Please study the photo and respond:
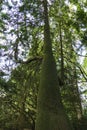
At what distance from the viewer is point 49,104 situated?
703 centimetres

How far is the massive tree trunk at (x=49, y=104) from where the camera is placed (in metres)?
6.59

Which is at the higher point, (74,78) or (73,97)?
(74,78)

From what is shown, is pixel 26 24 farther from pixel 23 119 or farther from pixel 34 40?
pixel 23 119

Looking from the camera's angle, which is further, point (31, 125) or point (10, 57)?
point (10, 57)

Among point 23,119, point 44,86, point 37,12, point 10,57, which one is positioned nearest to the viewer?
point 44,86

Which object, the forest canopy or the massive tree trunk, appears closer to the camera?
the massive tree trunk

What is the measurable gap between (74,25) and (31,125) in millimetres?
5009

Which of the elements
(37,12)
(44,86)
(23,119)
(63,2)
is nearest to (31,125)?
(23,119)

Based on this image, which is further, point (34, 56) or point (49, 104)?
point (34, 56)

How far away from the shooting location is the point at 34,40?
37.9 ft

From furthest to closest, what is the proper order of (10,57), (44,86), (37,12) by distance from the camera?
(37,12) → (10,57) → (44,86)

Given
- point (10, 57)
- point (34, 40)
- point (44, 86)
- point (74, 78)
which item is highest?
point (34, 40)

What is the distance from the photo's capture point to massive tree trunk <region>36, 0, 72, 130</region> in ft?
21.6

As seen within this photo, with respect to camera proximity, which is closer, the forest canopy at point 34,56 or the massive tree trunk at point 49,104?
the massive tree trunk at point 49,104
